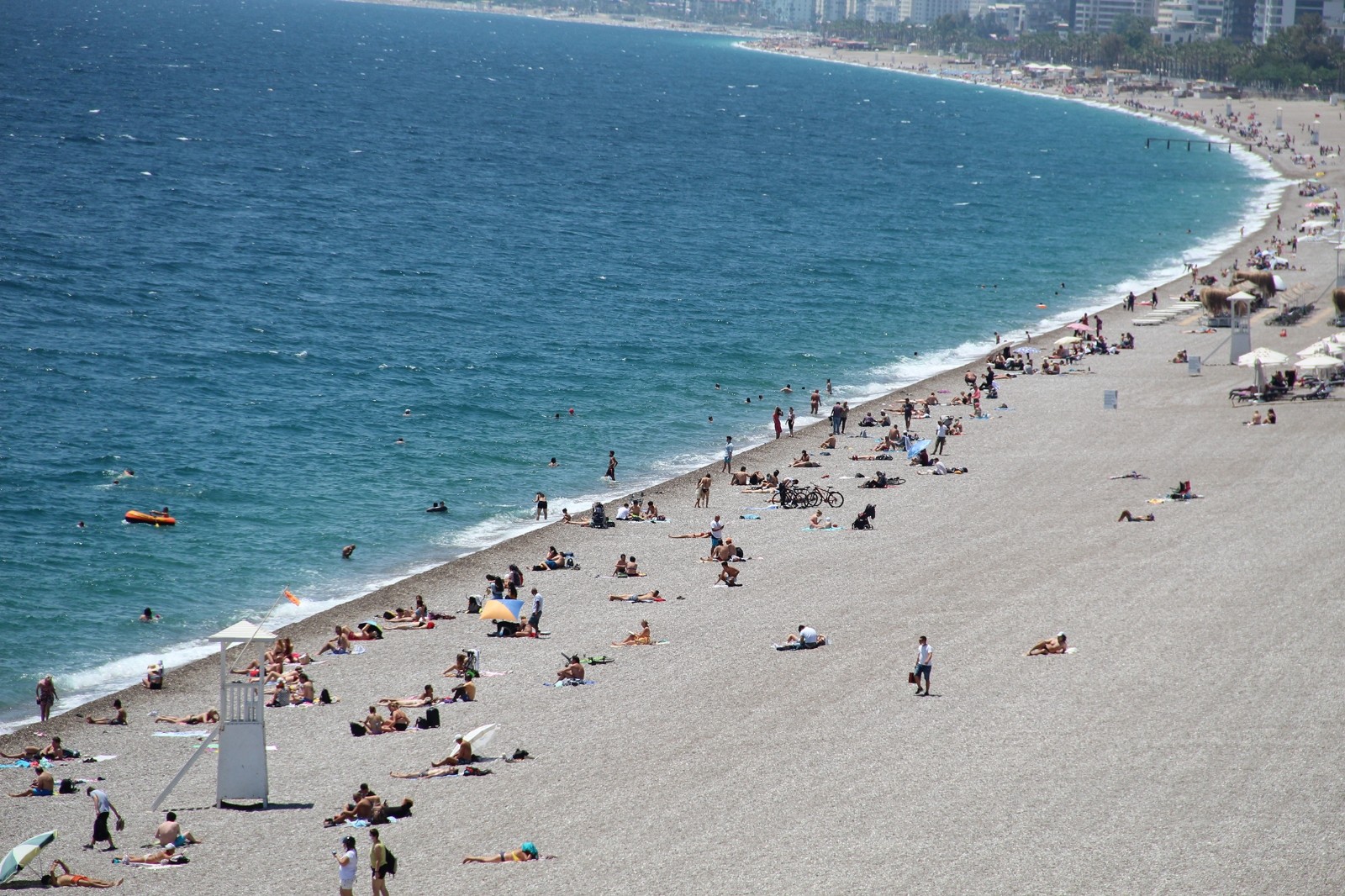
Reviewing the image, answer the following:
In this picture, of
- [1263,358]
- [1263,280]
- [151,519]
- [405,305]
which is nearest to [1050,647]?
[1263,358]

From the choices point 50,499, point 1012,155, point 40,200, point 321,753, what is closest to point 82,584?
point 50,499

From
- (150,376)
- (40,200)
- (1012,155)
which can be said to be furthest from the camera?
(1012,155)

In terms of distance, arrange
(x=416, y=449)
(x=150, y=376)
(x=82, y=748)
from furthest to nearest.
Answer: (x=150, y=376) < (x=416, y=449) < (x=82, y=748)

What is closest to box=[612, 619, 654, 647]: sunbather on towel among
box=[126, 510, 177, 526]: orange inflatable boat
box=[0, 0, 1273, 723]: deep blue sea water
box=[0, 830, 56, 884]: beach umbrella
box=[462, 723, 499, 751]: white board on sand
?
box=[462, 723, 499, 751]: white board on sand

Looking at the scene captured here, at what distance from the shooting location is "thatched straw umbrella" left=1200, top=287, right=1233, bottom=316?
2109 inches

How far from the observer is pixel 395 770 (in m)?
21.0

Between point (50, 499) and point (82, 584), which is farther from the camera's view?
point (50, 499)

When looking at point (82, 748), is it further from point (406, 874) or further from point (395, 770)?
point (406, 874)

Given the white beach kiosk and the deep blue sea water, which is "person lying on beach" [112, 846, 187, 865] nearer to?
the white beach kiosk

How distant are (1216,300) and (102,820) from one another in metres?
47.5

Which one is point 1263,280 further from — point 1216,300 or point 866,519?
point 866,519

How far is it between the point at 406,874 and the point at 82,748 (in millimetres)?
8448

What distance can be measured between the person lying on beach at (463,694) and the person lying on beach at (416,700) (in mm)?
363

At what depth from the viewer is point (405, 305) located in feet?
200
